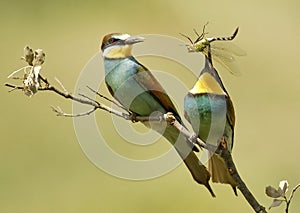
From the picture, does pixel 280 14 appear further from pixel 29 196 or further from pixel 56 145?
pixel 29 196

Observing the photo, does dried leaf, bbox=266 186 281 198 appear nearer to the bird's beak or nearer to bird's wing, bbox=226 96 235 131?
bird's wing, bbox=226 96 235 131

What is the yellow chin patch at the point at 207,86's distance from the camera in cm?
104

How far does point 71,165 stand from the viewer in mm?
3787

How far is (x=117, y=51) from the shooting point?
157 cm

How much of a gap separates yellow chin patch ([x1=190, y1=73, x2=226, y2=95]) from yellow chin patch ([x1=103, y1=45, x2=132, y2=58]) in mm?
502

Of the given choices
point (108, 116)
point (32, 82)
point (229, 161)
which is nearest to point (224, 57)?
point (229, 161)

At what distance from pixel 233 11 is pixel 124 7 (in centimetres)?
78

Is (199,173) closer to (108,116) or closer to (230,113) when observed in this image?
(230,113)

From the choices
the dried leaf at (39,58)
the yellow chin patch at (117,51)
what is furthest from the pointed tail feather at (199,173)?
the yellow chin patch at (117,51)

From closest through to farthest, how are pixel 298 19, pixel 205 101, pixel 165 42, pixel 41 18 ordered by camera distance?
1. pixel 205 101
2. pixel 165 42
3. pixel 298 19
4. pixel 41 18

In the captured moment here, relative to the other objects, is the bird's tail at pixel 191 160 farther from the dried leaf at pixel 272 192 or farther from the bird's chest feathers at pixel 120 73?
the bird's chest feathers at pixel 120 73

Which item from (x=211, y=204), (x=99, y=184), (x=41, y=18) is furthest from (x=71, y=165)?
(x=41, y=18)

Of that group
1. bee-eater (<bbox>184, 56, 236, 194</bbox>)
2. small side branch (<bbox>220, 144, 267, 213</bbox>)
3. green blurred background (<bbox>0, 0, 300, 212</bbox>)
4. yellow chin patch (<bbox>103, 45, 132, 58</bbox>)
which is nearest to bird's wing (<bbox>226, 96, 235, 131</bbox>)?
bee-eater (<bbox>184, 56, 236, 194</bbox>)

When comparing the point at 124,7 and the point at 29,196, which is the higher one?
the point at 124,7
